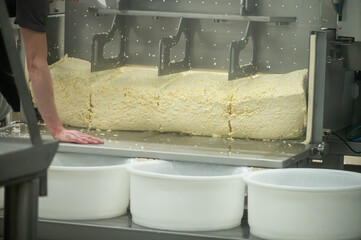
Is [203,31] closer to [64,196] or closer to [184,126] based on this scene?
[184,126]

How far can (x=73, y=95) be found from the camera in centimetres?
322

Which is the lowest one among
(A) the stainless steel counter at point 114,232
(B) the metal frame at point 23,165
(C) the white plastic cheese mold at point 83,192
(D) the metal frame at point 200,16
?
(A) the stainless steel counter at point 114,232

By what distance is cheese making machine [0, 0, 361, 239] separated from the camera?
8.36 ft

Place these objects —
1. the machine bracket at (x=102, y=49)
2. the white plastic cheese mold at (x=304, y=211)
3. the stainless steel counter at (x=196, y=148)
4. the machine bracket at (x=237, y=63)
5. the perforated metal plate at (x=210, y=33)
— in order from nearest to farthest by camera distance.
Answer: the white plastic cheese mold at (x=304, y=211) → the stainless steel counter at (x=196, y=148) → the machine bracket at (x=237, y=63) → the perforated metal plate at (x=210, y=33) → the machine bracket at (x=102, y=49)

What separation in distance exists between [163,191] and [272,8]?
124 centimetres

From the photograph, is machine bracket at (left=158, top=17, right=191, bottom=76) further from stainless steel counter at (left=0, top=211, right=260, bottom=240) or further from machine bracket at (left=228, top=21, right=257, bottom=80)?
stainless steel counter at (left=0, top=211, right=260, bottom=240)

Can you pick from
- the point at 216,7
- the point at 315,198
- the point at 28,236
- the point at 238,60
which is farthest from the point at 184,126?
the point at 28,236

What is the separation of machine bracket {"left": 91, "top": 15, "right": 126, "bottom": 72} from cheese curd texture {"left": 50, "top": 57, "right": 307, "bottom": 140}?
0.13 ft

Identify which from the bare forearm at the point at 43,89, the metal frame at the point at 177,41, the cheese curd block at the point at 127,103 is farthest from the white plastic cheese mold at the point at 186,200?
the metal frame at the point at 177,41

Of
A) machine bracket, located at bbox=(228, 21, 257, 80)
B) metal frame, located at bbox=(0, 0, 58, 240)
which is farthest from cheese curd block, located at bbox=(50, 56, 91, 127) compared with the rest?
metal frame, located at bbox=(0, 0, 58, 240)

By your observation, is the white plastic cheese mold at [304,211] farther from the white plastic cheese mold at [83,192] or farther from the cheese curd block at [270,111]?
the cheese curd block at [270,111]

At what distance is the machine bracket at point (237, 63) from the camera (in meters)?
3.09

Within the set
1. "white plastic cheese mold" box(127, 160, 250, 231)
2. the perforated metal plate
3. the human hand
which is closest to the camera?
"white plastic cheese mold" box(127, 160, 250, 231)

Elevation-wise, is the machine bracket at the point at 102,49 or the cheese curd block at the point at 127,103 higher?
the machine bracket at the point at 102,49
